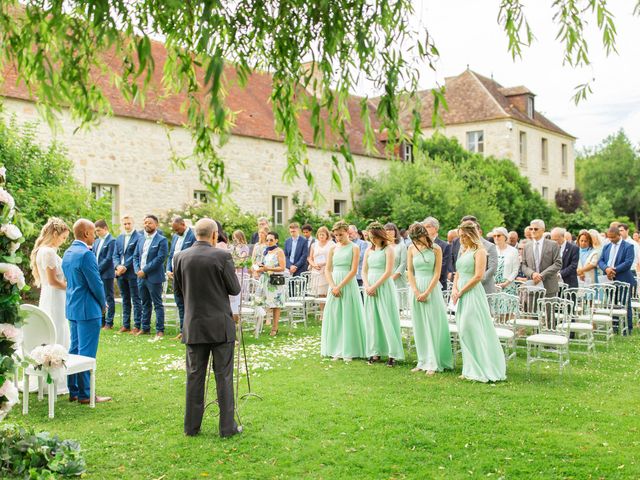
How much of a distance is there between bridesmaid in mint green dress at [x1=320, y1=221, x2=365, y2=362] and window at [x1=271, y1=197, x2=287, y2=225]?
1654 cm

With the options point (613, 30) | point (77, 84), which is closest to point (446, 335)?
point (613, 30)

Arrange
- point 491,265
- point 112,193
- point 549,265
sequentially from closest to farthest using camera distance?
1. point 491,265
2. point 549,265
3. point 112,193

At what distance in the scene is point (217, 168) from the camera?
4.18 metres

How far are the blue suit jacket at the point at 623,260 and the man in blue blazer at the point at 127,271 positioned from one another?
9724 millimetres

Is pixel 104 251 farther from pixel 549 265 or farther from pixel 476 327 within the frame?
pixel 549 265

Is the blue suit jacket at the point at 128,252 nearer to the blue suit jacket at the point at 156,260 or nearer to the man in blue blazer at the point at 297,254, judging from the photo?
the blue suit jacket at the point at 156,260

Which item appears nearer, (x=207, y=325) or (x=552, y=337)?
(x=207, y=325)

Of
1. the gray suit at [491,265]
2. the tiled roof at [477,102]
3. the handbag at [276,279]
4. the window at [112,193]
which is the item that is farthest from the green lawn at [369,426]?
the tiled roof at [477,102]

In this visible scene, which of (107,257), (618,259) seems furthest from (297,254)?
(618,259)

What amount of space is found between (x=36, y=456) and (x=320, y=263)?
9.68m

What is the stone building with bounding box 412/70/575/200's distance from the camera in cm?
3719

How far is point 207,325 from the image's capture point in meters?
6.06

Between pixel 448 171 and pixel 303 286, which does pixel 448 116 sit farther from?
pixel 303 286

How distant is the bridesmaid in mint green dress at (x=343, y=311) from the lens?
9984 millimetres
